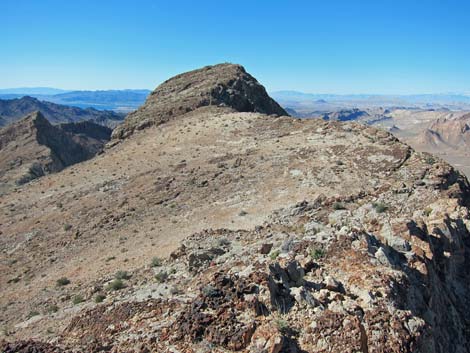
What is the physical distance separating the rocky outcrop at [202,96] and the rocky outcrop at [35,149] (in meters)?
12.2

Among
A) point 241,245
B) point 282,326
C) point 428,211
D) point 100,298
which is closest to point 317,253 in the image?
point 282,326

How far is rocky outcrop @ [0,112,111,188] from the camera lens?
60469 mm

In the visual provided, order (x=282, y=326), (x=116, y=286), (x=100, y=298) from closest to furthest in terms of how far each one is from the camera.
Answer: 1. (x=282, y=326)
2. (x=100, y=298)
3. (x=116, y=286)

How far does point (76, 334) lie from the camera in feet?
29.1

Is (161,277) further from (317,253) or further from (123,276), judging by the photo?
(317,253)

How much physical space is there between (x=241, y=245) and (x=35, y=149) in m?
62.8

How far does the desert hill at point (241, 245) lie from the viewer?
7.75m

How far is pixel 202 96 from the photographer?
42656 mm

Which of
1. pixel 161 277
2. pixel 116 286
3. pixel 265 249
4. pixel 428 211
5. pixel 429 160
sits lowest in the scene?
pixel 116 286

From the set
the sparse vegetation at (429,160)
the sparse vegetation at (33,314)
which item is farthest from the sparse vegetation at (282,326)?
the sparse vegetation at (429,160)

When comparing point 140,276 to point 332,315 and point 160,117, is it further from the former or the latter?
point 160,117

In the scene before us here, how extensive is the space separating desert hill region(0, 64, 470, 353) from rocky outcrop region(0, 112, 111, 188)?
89.8ft

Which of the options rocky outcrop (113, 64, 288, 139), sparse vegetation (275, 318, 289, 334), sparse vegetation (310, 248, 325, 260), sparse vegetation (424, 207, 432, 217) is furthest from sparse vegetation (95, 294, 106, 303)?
rocky outcrop (113, 64, 288, 139)

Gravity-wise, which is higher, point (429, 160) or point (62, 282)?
point (429, 160)
